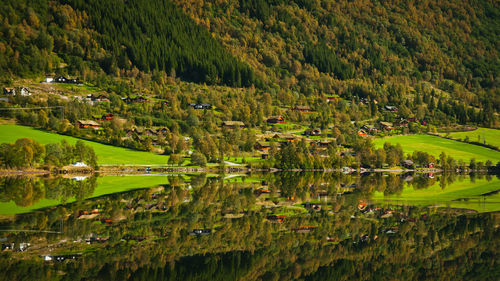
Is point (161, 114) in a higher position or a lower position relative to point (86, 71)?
lower

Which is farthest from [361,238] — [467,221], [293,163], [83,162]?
[293,163]

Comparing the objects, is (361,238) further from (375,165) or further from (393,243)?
(375,165)

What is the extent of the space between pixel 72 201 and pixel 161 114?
11758 cm

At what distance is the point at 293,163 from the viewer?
13112 cm

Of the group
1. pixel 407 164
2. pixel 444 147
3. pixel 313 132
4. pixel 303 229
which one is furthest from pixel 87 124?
A: pixel 444 147

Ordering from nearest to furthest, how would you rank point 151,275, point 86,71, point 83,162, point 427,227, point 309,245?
point 151,275
point 309,245
point 427,227
point 83,162
point 86,71

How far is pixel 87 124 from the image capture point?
13662 centimetres

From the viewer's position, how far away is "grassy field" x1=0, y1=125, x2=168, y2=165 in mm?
112750

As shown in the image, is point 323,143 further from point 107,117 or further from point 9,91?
point 9,91

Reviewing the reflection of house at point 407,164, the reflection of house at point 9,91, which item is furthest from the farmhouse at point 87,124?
the reflection of house at point 407,164

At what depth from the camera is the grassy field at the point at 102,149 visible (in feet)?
370

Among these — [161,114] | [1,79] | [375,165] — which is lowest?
[375,165]

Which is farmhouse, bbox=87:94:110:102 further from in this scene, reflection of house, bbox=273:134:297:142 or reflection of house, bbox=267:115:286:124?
reflection of house, bbox=267:115:286:124

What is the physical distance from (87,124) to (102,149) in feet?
58.3
